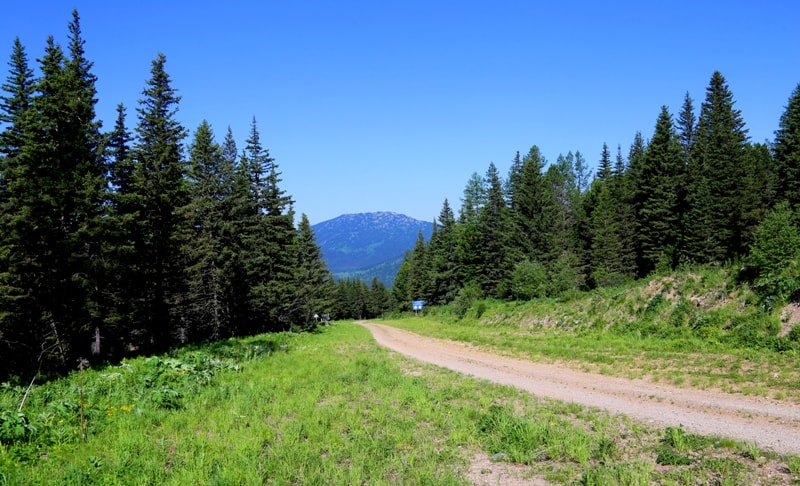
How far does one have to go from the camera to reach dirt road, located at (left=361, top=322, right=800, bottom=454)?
7.40 m

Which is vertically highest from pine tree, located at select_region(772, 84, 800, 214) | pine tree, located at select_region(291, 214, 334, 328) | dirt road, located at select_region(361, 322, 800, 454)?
pine tree, located at select_region(772, 84, 800, 214)

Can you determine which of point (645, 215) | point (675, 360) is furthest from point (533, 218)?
point (675, 360)

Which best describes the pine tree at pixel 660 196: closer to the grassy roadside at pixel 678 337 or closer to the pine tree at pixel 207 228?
the grassy roadside at pixel 678 337

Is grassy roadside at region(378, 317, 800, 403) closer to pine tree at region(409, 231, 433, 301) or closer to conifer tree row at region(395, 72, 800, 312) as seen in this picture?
conifer tree row at region(395, 72, 800, 312)

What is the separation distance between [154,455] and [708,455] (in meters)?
8.43

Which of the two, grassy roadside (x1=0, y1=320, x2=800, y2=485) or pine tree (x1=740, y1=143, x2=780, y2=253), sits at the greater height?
pine tree (x1=740, y1=143, x2=780, y2=253)

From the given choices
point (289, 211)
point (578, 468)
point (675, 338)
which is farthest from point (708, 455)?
point (289, 211)

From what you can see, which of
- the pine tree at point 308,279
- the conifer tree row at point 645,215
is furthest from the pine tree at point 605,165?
the pine tree at point 308,279

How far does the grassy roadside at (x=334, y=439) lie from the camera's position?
6309mm

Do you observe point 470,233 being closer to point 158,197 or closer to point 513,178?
point 513,178

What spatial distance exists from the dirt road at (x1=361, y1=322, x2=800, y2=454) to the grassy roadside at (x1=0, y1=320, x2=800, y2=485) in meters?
0.73

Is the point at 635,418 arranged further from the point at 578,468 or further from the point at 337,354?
the point at 337,354

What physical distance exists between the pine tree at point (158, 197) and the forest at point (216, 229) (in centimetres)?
10

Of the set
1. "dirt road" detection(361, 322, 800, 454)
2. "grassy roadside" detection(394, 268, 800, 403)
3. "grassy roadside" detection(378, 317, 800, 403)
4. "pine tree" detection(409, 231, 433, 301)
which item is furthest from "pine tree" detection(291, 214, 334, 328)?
"dirt road" detection(361, 322, 800, 454)
